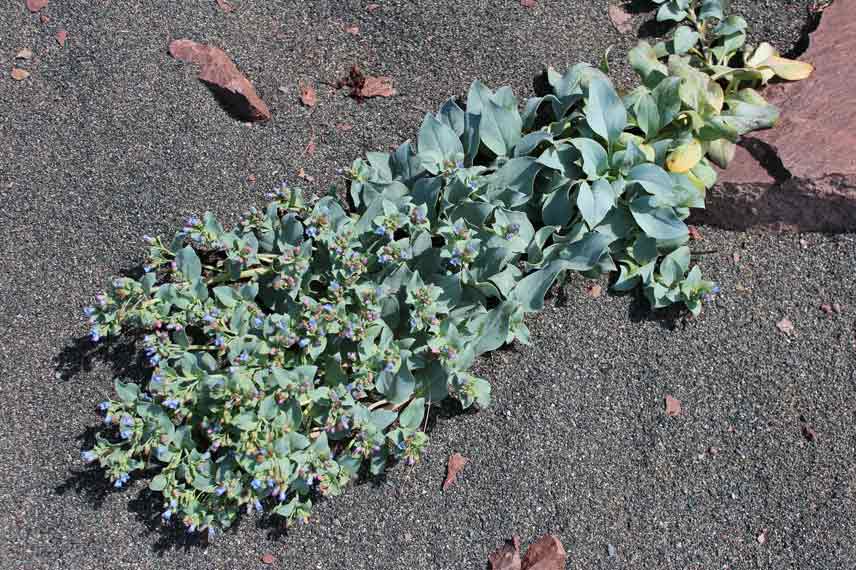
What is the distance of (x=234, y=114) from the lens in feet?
11.0

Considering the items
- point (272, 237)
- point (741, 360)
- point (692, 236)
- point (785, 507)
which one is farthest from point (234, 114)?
point (785, 507)

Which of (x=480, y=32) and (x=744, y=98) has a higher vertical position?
(x=480, y=32)

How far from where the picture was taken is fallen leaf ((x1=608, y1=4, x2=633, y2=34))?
355 centimetres

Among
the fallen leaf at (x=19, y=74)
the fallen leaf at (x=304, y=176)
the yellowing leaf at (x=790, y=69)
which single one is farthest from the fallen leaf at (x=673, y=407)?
the fallen leaf at (x=19, y=74)

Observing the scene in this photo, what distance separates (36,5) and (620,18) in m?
2.67

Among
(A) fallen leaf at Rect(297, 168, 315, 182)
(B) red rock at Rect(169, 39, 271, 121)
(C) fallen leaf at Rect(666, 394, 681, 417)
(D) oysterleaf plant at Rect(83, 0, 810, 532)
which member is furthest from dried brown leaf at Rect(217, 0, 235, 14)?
(C) fallen leaf at Rect(666, 394, 681, 417)

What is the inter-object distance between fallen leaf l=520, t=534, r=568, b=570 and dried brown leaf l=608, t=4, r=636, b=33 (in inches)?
88.4

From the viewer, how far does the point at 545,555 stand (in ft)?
8.98

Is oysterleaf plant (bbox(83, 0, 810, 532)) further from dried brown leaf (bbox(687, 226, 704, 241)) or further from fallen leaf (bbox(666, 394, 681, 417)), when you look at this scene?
fallen leaf (bbox(666, 394, 681, 417))

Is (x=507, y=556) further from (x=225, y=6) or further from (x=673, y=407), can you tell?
(x=225, y=6)

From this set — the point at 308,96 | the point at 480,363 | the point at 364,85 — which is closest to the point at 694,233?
the point at 480,363

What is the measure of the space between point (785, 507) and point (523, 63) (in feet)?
6.83

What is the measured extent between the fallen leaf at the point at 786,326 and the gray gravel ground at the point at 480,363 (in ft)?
0.13

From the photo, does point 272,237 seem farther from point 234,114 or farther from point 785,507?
point 785,507
